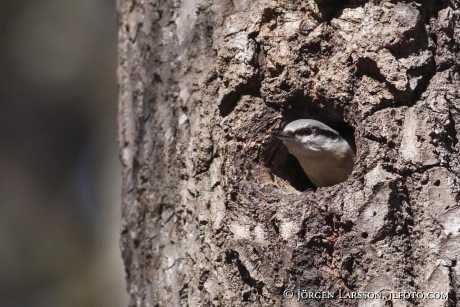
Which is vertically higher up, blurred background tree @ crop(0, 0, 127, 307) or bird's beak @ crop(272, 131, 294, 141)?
bird's beak @ crop(272, 131, 294, 141)

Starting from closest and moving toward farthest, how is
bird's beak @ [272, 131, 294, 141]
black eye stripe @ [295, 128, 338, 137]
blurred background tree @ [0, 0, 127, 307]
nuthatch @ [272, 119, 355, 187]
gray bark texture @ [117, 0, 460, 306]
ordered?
1. gray bark texture @ [117, 0, 460, 306]
2. bird's beak @ [272, 131, 294, 141]
3. black eye stripe @ [295, 128, 338, 137]
4. nuthatch @ [272, 119, 355, 187]
5. blurred background tree @ [0, 0, 127, 307]

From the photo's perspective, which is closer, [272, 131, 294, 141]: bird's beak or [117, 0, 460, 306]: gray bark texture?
[117, 0, 460, 306]: gray bark texture

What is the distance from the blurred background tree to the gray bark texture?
14.2ft

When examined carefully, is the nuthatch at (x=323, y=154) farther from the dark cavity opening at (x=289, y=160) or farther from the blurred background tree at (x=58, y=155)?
the blurred background tree at (x=58, y=155)

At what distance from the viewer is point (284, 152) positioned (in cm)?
352

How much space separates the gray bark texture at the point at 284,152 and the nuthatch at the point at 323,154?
0.14 m

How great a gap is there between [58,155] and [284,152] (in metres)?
5.25

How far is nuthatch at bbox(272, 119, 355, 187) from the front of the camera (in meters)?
3.52

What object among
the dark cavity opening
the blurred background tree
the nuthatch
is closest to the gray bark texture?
the dark cavity opening

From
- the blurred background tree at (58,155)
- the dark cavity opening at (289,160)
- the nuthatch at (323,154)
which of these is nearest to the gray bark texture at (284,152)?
the dark cavity opening at (289,160)

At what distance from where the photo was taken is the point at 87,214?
26.2 feet

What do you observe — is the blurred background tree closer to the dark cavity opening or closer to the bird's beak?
the dark cavity opening

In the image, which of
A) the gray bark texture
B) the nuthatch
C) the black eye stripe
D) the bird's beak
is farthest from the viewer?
the nuthatch

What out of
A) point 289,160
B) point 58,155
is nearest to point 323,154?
point 289,160
